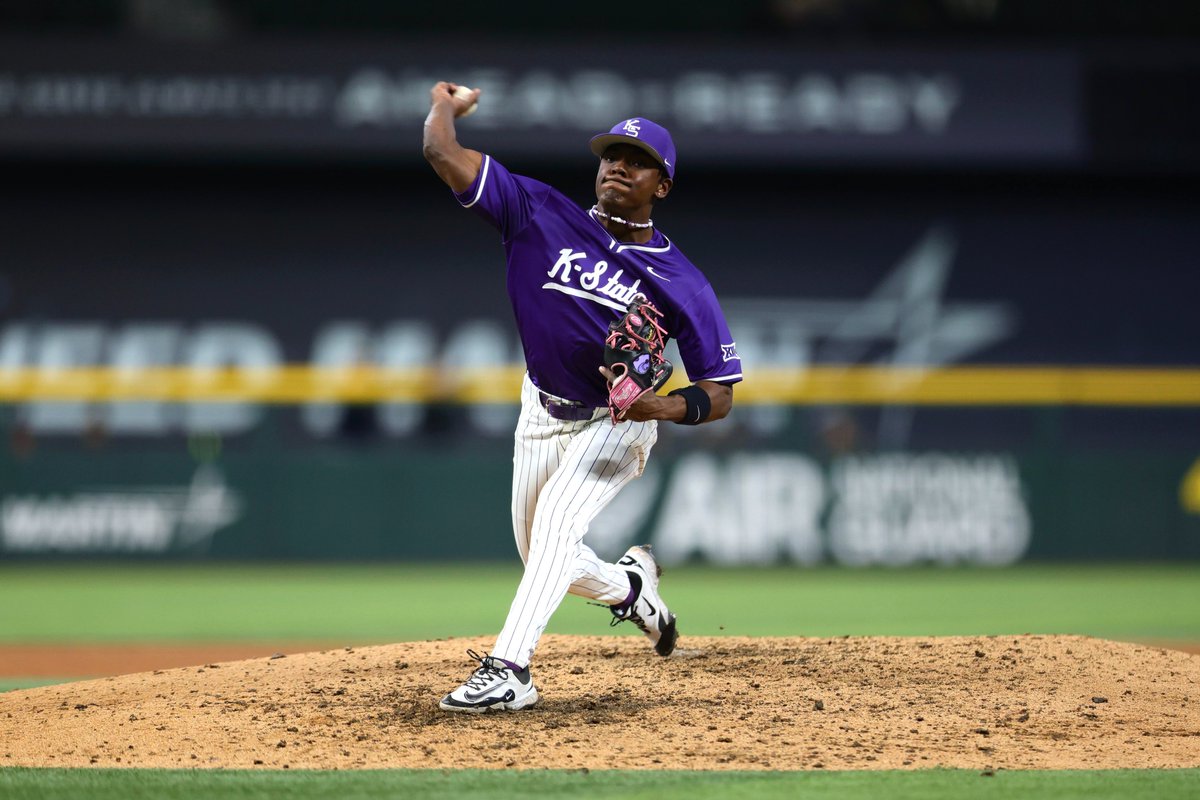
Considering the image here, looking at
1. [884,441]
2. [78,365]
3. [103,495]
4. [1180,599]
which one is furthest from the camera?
[78,365]

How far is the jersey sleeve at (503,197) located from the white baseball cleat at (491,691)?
130 centimetres

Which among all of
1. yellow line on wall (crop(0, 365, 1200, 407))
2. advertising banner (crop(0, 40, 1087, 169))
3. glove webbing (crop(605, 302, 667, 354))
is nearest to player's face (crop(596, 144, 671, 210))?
glove webbing (crop(605, 302, 667, 354))

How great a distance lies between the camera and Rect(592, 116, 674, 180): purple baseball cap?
4582mm

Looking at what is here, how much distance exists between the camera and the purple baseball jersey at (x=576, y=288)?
14.9 ft

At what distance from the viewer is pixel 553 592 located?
4527mm

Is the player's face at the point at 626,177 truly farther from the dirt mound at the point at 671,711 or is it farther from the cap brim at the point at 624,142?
the dirt mound at the point at 671,711

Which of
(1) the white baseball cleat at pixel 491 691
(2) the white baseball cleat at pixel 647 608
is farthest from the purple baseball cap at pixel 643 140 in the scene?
(1) the white baseball cleat at pixel 491 691

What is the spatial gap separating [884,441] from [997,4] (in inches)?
194

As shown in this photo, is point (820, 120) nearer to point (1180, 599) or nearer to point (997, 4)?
point (997, 4)

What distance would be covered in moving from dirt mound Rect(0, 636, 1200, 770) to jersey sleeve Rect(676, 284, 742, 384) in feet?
3.40

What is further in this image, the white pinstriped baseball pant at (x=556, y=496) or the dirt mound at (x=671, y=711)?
the white pinstriped baseball pant at (x=556, y=496)

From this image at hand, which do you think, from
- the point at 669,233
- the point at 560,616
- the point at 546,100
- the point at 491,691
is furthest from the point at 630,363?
the point at 669,233

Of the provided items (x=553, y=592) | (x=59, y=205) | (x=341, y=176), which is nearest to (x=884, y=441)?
(x=341, y=176)

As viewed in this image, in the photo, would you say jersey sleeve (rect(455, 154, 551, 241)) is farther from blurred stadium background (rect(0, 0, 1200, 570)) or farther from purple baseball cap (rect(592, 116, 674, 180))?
blurred stadium background (rect(0, 0, 1200, 570))
